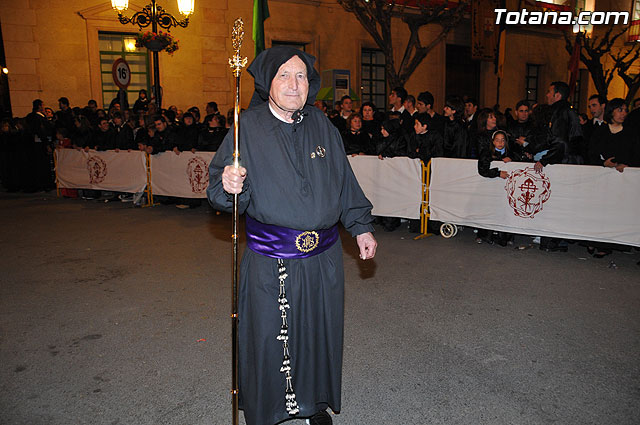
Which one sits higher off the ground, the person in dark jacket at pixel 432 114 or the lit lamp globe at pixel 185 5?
the lit lamp globe at pixel 185 5

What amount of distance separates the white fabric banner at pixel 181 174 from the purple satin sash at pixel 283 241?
726 centimetres

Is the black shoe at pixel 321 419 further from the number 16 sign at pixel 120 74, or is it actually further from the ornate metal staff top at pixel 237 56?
the number 16 sign at pixel 120 74

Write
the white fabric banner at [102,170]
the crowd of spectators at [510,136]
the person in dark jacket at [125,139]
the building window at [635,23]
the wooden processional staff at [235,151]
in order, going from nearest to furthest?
the wooden processional staff at [235,151] < the crowd of spectators at [510,136] < the white fabric banner at [102,170] < the person in dark jacket at [125,139] < the building window at [635,23]

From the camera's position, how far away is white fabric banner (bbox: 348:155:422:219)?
8.12 m

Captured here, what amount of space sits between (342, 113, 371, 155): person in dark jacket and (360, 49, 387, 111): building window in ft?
37.5

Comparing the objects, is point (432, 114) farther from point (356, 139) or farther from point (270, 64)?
point (270, 64)

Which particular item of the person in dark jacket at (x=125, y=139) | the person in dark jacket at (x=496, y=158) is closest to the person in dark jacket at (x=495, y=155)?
the person in dark jacket at (x=496, y=158)

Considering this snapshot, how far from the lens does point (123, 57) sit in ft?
52.6

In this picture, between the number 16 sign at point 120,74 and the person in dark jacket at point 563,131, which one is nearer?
the person in dark jacket at point 563,131

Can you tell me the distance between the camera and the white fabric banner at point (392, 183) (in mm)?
8117

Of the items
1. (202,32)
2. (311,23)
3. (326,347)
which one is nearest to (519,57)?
(311,23)

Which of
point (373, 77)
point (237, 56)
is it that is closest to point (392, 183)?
point (237, 56)

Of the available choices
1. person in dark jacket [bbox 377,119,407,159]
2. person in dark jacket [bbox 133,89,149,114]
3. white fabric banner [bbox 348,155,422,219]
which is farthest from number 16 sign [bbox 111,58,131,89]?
person in dark jacket [bbox 377,119,407,159]

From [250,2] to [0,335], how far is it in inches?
581
